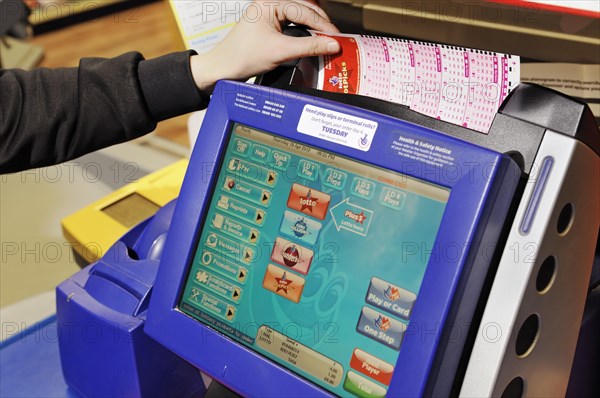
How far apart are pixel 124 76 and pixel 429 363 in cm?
57

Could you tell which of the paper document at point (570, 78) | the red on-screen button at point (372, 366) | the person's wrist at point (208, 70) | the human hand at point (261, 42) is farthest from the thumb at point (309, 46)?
the red on-screen button at point (372, 366)

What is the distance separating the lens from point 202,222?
0.67 m

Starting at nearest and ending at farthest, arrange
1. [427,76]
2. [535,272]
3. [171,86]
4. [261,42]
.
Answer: [535,272] < [427,76] < [261,42] < [171,86]

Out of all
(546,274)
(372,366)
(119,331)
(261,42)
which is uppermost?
(261,42)

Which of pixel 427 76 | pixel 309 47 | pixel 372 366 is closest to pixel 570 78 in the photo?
pixel 427 76

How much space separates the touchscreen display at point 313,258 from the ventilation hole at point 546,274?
90 millimetres

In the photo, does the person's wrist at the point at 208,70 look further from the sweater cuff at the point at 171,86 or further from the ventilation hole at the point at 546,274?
the ventilation hole at the point at 546,274

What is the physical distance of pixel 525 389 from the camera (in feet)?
1.84

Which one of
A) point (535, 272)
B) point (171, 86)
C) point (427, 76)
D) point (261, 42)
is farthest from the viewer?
point (171, 86)

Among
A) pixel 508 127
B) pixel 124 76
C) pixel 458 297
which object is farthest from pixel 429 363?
pixel 124 76

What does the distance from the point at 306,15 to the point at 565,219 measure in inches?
15.0

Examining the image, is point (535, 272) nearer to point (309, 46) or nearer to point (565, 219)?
point (565, 219)

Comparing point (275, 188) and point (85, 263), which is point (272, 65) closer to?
point (275, 188)

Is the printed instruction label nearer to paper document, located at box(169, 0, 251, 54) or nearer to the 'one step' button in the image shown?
the 'one step' button
